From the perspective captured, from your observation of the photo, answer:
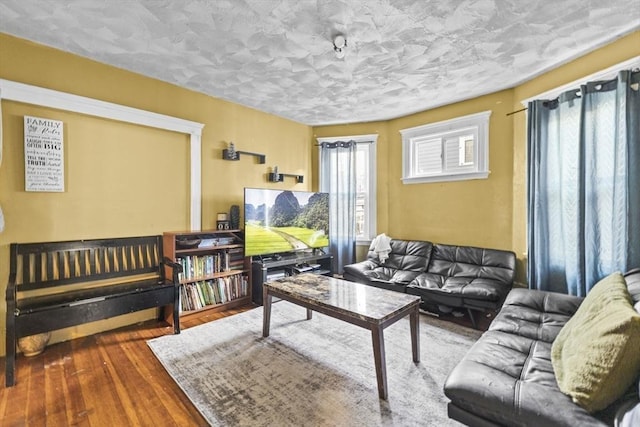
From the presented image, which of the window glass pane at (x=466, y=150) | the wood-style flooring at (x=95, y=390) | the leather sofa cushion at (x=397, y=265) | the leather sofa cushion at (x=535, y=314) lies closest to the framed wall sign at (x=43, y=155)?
the wood-style flooring at (x=95, y=390)

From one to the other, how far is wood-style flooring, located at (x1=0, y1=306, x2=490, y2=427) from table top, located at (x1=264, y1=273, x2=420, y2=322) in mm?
1014

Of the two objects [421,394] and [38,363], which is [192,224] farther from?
[421,394]

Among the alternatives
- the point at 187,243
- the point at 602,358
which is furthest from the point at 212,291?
the point at 602,358

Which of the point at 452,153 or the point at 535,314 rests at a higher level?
the point at 452,153

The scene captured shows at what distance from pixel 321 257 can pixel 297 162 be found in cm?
156

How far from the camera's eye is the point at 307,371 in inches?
81.6

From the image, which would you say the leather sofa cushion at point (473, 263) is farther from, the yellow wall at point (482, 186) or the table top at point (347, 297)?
the table top at point (347, 297)

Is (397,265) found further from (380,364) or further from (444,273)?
(380,364)

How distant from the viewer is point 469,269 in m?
3.27

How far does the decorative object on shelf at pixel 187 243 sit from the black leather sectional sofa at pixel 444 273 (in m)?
1.83

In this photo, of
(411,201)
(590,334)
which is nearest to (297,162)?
(411,201)

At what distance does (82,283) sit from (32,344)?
0.53 metres

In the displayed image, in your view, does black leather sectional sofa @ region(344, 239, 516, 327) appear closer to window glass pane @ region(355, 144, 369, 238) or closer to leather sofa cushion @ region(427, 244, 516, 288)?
leather sofa cushion @ region(427, 244, 516, 288)

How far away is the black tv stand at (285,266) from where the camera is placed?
3480 mm
